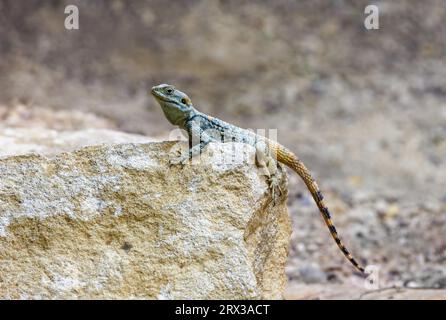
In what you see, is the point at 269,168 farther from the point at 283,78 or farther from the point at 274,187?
the point at 283,78

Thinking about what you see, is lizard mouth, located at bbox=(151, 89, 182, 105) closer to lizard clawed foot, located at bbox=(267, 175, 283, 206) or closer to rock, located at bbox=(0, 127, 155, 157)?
rock, located at bbox=(0, 127, 155, 157)

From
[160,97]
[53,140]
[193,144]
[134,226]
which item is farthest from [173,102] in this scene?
[53,140]

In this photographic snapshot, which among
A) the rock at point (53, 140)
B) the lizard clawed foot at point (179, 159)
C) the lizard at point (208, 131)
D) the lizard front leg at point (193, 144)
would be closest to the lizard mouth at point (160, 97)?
the lizard at point (208, 131)

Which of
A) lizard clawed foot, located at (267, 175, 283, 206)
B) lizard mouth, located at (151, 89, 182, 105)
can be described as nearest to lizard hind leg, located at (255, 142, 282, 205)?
lizard clawed foot, located at (267, 175, 283, 206)

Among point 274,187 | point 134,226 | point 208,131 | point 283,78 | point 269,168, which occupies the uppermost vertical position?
point 283,78

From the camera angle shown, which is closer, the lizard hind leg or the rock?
the lizard hind leg

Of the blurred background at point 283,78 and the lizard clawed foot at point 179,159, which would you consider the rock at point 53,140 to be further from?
the blurred background at point 283,78

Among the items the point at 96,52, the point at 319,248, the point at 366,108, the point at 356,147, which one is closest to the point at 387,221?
the point at 319,248
